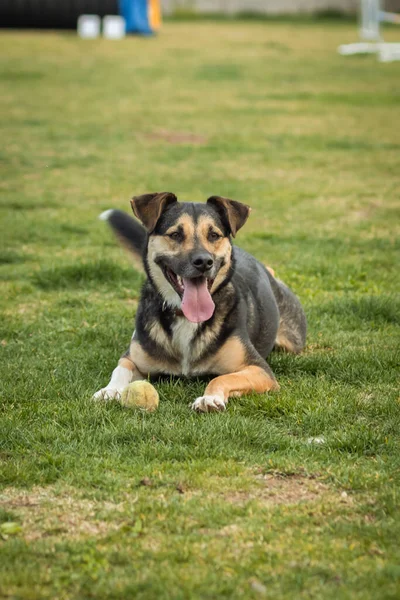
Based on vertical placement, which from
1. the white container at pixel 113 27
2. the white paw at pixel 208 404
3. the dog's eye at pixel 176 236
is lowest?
the white container at pixel 113 27

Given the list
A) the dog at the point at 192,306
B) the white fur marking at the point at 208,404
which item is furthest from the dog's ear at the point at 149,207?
the white fur marking at the point at 208,404

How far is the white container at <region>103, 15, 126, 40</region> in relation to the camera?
32312 millimetres

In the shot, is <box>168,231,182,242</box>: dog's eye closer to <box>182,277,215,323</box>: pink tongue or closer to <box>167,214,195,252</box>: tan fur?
<box>167,214,195,252</box>: tan fur

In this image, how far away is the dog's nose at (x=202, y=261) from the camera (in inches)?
229

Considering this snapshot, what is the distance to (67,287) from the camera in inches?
344

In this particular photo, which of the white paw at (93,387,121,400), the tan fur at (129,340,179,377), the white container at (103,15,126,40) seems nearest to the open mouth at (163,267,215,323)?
the tan fur at (129,340,179,377)

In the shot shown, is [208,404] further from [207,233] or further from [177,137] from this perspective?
[177,137]

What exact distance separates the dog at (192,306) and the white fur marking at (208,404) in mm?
150

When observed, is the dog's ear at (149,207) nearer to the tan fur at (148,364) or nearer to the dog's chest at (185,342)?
the dog's chest at (185,342)

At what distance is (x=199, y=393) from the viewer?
6023mm

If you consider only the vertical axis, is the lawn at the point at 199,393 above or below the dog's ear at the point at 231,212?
below

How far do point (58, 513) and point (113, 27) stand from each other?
1182 inches

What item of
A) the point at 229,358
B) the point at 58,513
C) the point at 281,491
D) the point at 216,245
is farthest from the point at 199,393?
the point at 58,513

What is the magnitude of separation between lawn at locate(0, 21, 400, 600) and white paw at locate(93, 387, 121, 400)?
0.09 metres
